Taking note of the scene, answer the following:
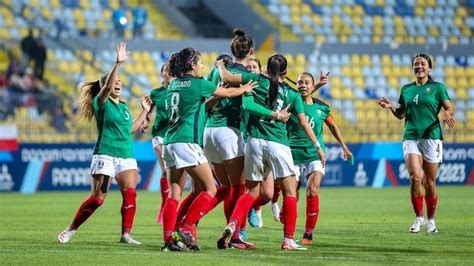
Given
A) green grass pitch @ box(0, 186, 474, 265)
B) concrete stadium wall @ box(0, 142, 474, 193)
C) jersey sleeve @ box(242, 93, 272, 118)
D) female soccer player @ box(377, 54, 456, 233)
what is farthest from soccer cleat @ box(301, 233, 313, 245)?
concrete stadium wall @ box(0, 142, 474, 193)

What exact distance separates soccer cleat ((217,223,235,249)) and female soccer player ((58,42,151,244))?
151cm

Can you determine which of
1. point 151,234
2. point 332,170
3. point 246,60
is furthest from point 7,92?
→ point 246,60

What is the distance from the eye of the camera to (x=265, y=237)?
14.5 meters

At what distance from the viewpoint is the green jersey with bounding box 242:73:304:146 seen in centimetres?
1246

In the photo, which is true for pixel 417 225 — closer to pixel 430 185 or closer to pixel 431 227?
pixel 431 227

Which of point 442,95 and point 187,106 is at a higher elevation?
point 442,95

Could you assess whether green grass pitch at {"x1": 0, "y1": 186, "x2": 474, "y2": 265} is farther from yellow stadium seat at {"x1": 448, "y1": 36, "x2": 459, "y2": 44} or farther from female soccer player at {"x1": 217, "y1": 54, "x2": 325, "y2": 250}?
yellow stadium seat at {"x1": 448, "y1": 36, "x2": 459, "y2": 44}

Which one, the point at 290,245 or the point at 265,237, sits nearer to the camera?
the point at 290,245

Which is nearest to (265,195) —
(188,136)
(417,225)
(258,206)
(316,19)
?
(188,136)

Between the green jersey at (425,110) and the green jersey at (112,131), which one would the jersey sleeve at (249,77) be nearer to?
the green jersey at (112,131)

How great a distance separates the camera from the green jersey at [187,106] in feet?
39.7

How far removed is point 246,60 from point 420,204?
4150 millimetres

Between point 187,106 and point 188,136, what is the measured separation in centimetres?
33

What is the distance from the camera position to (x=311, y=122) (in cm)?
1448
